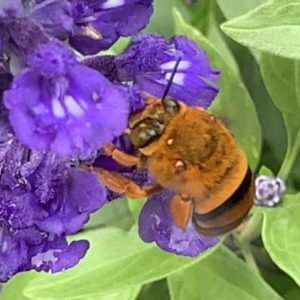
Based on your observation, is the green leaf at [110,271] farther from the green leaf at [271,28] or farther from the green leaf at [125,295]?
A: the green leaf at [271,28]

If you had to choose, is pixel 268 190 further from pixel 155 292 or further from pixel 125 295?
pixel 155 292

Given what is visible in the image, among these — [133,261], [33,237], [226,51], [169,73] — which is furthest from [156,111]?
[226,51]

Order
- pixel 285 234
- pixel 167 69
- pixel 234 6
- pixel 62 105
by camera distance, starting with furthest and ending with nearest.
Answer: pixel 234 6 < pixel 285 234 < pixel 167 69 < pixel 62 105

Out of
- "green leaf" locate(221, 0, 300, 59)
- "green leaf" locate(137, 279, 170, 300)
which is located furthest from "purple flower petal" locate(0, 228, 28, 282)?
Answer: "green leaf" locate(137, 279, 170, 300)

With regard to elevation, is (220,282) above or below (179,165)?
below

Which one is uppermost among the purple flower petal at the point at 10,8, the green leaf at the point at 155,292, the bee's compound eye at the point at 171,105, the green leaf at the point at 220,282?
the purple flower petal at the point at 10,8

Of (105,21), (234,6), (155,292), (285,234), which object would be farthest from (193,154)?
(155,292)

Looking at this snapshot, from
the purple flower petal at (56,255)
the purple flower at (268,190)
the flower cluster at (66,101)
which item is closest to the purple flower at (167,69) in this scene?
the flower cluster at (66,101)
